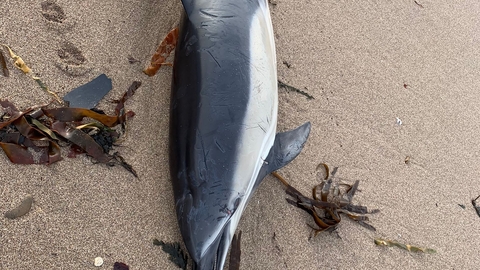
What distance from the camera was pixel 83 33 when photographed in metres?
2.30

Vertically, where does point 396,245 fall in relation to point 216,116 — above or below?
below

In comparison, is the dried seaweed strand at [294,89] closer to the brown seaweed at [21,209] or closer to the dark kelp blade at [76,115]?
the dark kelp blade at [76,115]

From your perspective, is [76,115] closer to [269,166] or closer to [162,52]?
[162,52]

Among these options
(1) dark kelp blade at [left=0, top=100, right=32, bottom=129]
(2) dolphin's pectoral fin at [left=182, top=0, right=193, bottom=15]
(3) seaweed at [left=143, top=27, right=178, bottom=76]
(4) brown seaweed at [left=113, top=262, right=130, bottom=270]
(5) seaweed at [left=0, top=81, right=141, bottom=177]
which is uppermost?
(2) dolphin's pectoral fin at [left=182, top=0, right=193, bottom=15]

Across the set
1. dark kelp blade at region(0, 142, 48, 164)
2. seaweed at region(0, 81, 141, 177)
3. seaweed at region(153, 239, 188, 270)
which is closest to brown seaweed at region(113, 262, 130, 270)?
seaweed at region(153, 239, 188, 270)

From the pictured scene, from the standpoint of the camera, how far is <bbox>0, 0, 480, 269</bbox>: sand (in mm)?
1808

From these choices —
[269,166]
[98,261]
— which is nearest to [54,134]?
[98,261]

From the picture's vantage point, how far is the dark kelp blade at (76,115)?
6.34 ft

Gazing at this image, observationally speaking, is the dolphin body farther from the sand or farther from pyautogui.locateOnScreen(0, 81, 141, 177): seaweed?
pyautogui.locateOnScreen(0, 81, 141, 177): seaweed

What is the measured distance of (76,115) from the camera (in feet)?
6.46

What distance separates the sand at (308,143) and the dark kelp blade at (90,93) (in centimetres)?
4

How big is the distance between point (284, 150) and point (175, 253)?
0.75m

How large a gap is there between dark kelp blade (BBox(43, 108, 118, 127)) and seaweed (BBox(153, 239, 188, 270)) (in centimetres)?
64

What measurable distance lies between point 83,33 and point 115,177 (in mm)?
907
